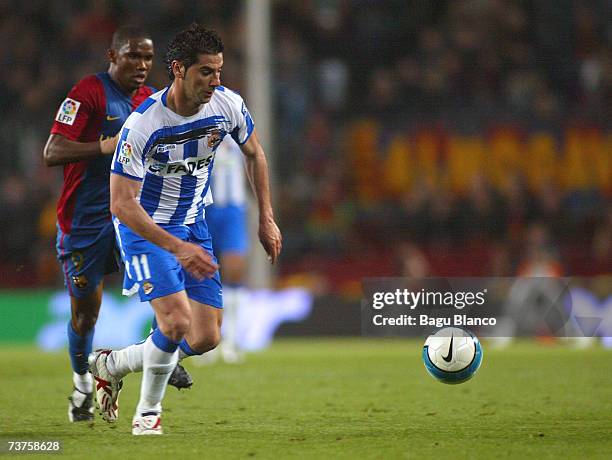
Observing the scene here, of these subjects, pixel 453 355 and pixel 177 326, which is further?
pixel 453 355

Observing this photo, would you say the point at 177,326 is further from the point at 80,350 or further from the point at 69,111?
the point at 69,111

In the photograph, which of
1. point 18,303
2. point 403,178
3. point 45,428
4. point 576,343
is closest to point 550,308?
point 576,343

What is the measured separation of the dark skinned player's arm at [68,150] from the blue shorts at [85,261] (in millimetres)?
478

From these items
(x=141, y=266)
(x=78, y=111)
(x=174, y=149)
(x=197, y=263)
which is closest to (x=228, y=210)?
(x=78, y=111)

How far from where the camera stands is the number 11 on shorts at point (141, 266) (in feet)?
17.7

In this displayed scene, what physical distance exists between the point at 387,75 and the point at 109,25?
445cm

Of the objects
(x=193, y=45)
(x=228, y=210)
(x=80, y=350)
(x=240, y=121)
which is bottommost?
(x=80, y=350)

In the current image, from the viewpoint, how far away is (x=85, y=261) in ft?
21.0

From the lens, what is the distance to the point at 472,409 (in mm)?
6512

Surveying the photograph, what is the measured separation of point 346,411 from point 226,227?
427 cm

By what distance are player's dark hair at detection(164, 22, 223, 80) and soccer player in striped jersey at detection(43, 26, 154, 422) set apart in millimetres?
896

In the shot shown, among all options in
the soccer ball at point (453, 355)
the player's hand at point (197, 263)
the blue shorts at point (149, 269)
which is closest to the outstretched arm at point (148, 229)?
the player's hand at point (197, 263)

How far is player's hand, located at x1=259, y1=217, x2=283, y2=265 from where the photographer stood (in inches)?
225

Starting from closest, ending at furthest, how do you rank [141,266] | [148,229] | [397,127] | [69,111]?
[148,229] < [141,266] < [69,111] < [397,127]
